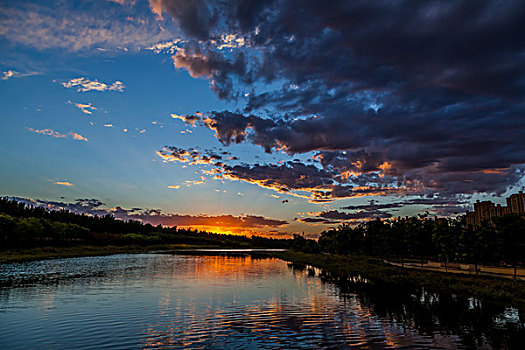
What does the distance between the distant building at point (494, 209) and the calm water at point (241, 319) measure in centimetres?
8293

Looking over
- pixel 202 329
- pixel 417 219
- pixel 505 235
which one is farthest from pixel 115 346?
pixel 417 219

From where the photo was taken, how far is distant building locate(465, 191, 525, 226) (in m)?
121

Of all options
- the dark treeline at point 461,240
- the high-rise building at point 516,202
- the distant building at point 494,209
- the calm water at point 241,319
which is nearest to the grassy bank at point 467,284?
the calm water at point 241,319

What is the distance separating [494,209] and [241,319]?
15063cm

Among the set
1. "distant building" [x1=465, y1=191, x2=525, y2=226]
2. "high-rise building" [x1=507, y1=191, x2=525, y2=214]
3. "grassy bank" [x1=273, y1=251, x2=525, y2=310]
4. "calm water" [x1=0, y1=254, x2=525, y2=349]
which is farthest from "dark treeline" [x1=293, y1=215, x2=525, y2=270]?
"high-rise building" [x1=507, y1=191, x2=525, y2=214]

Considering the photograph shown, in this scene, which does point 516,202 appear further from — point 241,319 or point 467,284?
point 241,319

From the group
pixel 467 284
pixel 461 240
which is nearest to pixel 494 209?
pixel 461 240

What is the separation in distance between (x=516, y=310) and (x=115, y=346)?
40.8m

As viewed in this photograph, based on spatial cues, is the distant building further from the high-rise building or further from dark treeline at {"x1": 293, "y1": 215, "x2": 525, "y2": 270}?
dark treeline at {"x1": 293, "y1": 215, "x2": 525, "y2": 270}

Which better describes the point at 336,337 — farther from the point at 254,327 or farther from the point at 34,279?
the point at 34,279

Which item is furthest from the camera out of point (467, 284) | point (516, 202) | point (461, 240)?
point (516, 202)

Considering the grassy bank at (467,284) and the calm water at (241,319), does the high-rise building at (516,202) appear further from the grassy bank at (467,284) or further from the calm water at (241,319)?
the calm water at (241,319)

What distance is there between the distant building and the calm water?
272 ft

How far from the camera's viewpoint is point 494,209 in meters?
141
